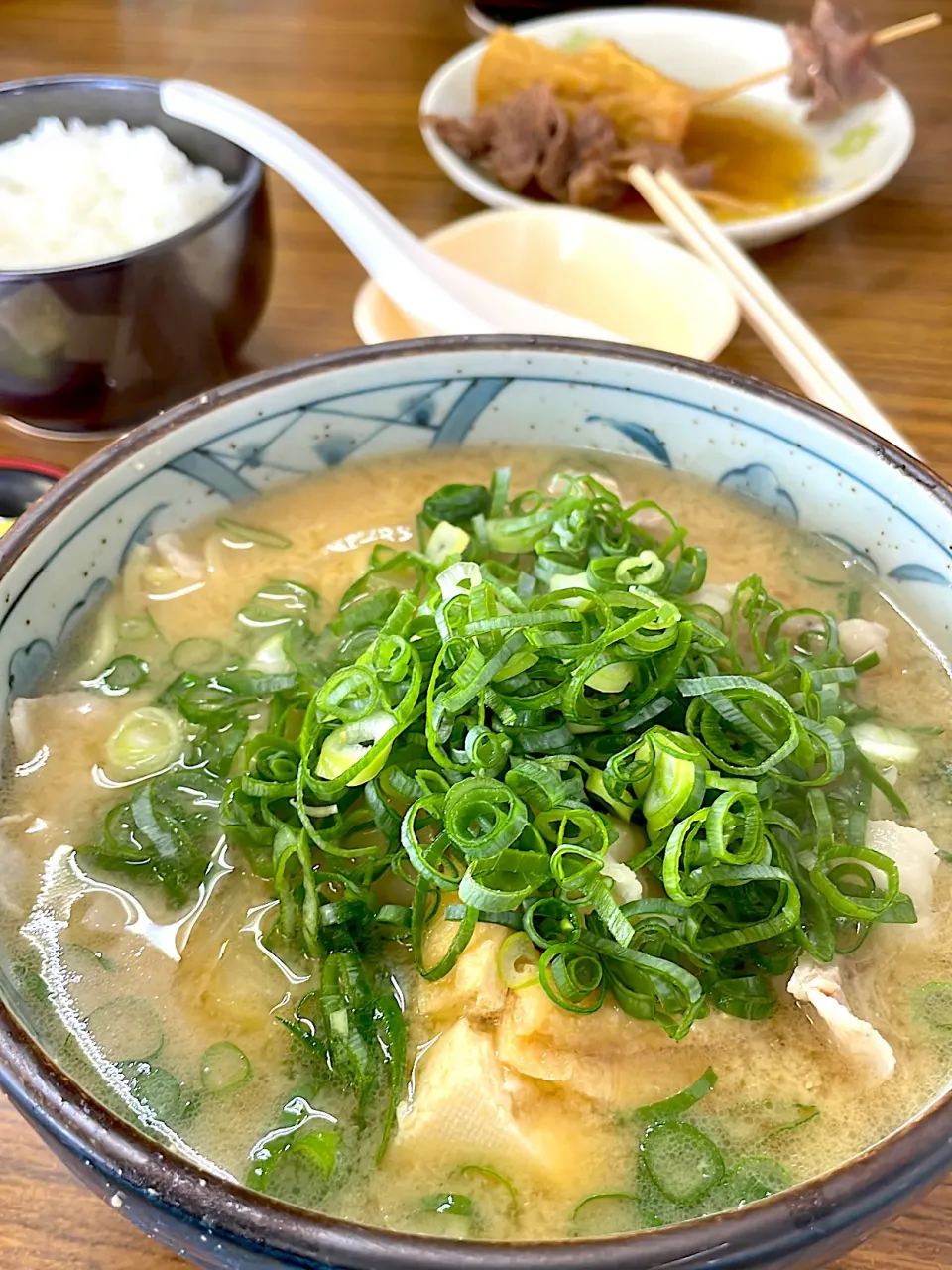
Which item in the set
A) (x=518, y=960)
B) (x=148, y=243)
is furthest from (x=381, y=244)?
(x=518, y=960)

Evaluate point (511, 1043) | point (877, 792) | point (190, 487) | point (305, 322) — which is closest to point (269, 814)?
point (511, 1043)

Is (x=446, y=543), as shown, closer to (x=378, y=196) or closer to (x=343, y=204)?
(x=343, y=204)

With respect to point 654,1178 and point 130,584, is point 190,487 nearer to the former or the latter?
point 130,584

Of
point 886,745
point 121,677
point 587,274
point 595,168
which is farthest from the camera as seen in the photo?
point 595,168

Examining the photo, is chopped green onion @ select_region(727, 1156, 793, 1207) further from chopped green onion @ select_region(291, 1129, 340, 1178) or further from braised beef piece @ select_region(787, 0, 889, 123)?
braised beef piece @ select_region(787, 0, 889, 123)

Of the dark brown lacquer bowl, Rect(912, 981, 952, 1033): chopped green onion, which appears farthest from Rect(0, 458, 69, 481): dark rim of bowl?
Rect(912, 981, 952, 1033): chopped green onion
